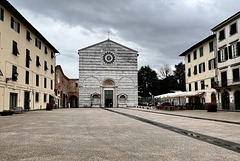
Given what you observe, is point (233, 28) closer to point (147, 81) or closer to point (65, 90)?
point (65, 90)

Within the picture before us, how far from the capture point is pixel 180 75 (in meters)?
68.8

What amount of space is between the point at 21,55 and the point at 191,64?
26999 mm

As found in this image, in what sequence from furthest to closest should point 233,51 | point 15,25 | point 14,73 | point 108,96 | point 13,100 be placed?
point 108,96
point 233,51
point 15,25
point 13,100
point 14,73

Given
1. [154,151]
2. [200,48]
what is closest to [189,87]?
[200,48]

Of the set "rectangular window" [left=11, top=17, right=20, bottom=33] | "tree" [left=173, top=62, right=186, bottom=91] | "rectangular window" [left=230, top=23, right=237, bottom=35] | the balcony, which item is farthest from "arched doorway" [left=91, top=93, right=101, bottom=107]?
"rectangular window" [left=230, top=23, right=237, bottom=35]

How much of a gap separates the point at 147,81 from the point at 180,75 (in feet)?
34.2

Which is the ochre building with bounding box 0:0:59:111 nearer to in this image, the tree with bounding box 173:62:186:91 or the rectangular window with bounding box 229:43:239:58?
the rectangular window with bounding box 229:43:239:58

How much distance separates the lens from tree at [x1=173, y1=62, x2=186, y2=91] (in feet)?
223

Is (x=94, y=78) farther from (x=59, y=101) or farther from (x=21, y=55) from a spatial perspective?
(x=21, y=55)

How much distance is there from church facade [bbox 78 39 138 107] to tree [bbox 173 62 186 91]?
22.0 metres

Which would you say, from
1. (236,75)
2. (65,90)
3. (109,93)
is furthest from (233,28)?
(65,90)

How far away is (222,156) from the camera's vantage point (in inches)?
195

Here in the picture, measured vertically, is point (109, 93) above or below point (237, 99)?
above

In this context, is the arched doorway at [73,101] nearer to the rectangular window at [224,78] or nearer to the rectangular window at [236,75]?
the rectangular window at [224,78]
